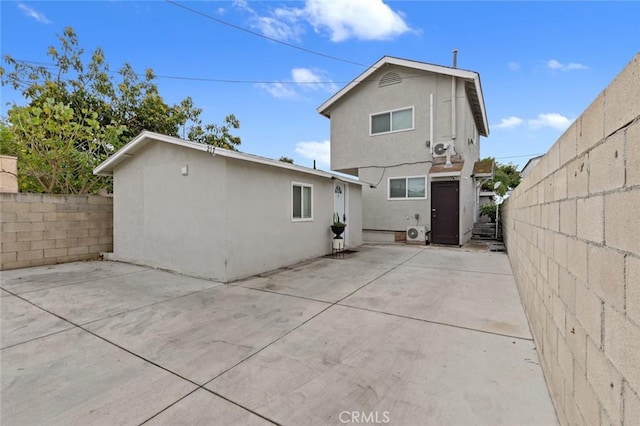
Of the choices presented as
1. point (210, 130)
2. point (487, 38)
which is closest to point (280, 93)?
point (210, 130)

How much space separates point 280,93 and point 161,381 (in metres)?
13.0

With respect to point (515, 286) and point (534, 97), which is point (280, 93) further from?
point (515, 286)

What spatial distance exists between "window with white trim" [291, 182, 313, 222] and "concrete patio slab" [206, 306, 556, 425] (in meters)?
4.61

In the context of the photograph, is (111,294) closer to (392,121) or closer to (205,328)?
(205,328)

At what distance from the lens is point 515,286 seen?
537cm

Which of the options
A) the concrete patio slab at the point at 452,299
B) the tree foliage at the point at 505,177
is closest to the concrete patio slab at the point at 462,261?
the concrete patio slab at the point at 452,299

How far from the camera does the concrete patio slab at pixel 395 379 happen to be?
2109 mm

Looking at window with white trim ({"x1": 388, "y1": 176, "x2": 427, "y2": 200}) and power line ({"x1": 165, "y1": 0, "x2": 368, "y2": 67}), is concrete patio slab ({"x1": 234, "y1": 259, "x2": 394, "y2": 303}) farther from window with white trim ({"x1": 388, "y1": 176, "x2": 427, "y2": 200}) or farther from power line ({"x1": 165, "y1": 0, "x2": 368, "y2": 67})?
power line ({"x1": 165, "y1": 0, "x2": 368, "y2": 67})

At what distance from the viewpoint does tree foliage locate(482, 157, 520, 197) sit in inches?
848

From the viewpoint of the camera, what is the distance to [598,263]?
4.60ft

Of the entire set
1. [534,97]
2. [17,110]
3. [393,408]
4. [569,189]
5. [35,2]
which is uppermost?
[35,2]

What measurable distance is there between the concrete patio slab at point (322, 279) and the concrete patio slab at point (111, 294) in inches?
45.0

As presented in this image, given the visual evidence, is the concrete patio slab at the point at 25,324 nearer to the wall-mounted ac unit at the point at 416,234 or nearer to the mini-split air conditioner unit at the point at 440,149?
the wall-mounted ac unit at the point at 416,234

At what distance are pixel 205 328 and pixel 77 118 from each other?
460 inches
